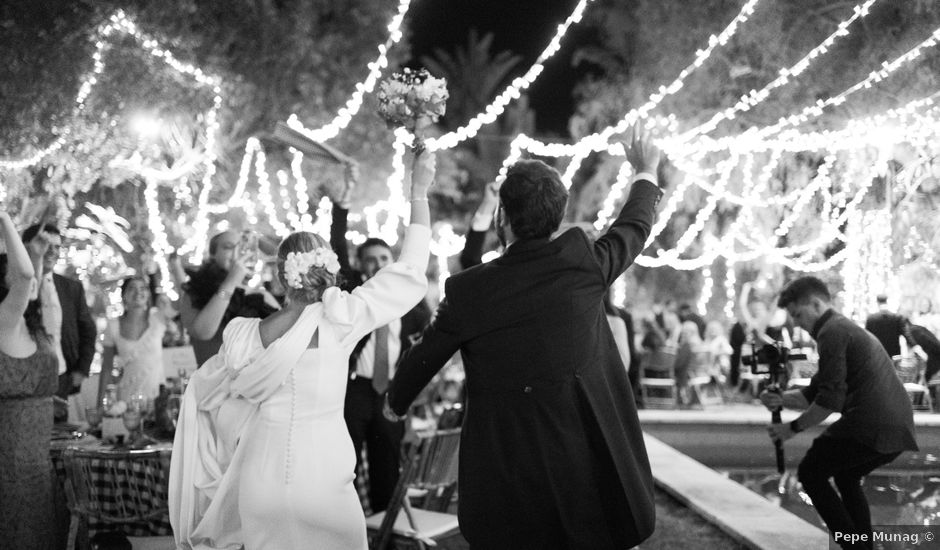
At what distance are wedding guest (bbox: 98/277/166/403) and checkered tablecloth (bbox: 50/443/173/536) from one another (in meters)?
1.75

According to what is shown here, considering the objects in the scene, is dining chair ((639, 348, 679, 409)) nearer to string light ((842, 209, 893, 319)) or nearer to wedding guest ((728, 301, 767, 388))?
wedding guest ((728, 301, 767, 388))

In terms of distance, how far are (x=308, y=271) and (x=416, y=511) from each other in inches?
88.9

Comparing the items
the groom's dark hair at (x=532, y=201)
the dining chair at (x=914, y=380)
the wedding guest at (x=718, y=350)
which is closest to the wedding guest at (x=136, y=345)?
the groom's dark hair at (x=532, y=201)

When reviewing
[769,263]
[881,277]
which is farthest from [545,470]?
[769,263]

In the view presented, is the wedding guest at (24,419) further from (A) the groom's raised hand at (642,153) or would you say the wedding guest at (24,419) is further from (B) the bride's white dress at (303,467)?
(A) the groom's raised hand at (642,153)

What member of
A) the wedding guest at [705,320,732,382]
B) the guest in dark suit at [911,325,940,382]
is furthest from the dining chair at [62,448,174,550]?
the wedding guest at [705,320,732,382]

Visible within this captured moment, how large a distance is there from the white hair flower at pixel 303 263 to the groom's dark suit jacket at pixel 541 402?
739mm

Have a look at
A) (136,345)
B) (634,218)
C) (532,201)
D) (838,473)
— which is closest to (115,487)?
(136,345)

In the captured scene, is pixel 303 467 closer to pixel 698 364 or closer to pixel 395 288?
pixel 395 288

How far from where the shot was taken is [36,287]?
5.30m

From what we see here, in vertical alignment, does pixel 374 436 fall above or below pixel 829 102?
below

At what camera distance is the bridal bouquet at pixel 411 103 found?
167 inches

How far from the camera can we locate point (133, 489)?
4980 millimetres

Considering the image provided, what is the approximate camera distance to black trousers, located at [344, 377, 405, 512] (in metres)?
6.00
